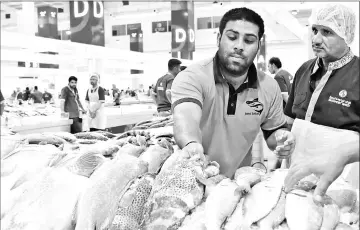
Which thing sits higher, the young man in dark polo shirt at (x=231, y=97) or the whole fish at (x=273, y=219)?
the young man in dark polo shirt at (x=231, y=97)

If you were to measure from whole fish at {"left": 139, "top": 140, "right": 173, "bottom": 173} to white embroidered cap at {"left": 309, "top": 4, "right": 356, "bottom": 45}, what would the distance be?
99cm

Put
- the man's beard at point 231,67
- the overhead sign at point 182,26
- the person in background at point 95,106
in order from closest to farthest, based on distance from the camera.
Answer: the man's beard at point 231,67 < the person in background at point 95,106 < the overhead sign at point 182,26

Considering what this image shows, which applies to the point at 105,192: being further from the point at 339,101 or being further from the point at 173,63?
the point at 173,63

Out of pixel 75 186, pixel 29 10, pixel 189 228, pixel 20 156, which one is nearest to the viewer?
pixel 189 228

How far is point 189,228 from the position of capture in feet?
3.79

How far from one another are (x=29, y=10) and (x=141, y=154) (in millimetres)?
7850

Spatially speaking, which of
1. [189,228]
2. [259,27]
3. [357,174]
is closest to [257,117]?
[259,27]

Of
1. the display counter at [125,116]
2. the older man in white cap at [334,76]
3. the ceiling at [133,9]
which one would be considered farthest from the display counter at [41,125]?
the ceiling at [133,9]

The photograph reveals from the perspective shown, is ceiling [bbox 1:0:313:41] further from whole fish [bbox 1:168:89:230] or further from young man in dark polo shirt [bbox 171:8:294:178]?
whole fish [bbox 1:168:89:230]

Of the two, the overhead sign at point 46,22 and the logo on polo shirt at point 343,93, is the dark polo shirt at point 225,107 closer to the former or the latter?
the logo on polo shirt at point 343,93

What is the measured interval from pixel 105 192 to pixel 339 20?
4.59ft

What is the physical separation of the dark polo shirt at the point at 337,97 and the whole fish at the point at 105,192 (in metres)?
1.00

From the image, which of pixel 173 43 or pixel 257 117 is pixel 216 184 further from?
pixel 173 43

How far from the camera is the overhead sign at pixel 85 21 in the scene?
6707 mm
